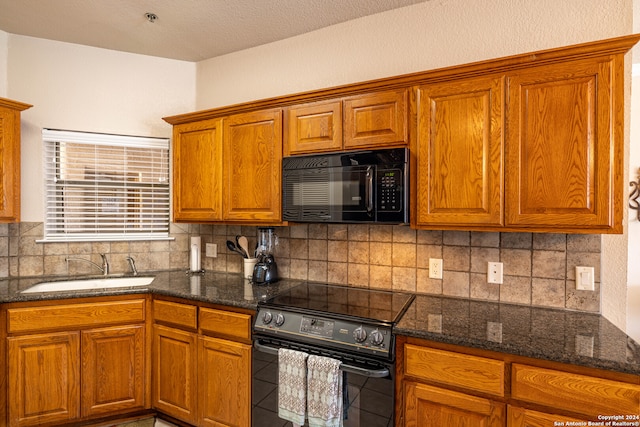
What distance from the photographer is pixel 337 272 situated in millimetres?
2371

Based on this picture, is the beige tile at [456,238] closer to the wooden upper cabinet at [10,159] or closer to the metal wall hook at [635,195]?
the metal wall hook at [635,195]

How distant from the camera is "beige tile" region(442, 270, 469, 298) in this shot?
1996 mm

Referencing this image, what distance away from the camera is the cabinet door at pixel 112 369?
2152mm

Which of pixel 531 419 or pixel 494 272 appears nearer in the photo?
pixel 531 419

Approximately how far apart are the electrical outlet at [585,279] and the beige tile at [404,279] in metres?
0.83

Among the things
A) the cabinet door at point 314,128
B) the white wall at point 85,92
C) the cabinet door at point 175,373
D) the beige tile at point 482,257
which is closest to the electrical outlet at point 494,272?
the beige tile at point 482,257

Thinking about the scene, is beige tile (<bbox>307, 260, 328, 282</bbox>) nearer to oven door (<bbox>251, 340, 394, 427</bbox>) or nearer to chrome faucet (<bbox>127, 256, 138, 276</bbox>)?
oven door (<bbox>251, 340, 394, 427</bbox>)

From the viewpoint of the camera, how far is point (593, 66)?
4.80 feet

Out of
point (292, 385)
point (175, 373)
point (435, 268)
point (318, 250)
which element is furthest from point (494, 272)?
point (175, 373)

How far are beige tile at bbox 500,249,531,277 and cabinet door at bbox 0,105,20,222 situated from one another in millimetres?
3117

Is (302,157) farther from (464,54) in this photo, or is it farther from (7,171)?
(7,171)

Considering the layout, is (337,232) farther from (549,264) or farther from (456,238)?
(549,264)

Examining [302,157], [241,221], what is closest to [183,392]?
[241,221]

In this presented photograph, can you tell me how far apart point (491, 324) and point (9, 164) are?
306 cm
